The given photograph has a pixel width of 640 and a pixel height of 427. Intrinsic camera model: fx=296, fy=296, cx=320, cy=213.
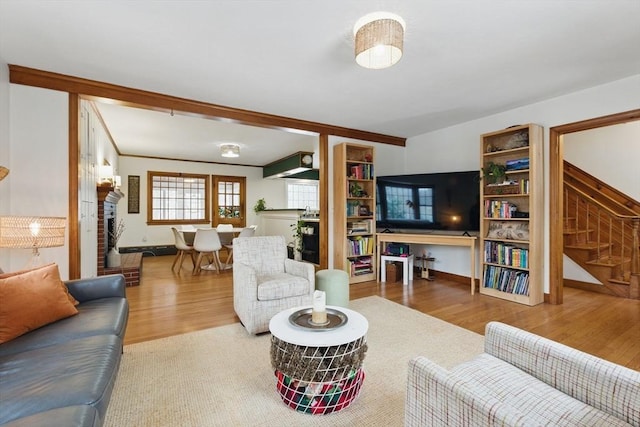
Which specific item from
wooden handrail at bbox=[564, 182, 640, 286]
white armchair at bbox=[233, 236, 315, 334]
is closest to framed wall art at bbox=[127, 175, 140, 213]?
white armchair at bbox=[233, 236, 315, 334]

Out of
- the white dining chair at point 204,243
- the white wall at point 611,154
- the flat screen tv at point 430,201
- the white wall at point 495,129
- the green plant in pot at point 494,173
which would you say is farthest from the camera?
the white dining chair at point 204,243

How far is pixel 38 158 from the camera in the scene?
106 inches

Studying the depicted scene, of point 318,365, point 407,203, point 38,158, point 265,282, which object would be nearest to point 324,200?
point 407,203

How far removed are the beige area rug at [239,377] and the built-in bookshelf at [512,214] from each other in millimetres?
1390

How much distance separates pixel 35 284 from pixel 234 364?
132 centimetres

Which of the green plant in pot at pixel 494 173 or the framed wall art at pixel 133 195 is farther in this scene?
the framed wall art at pixel 133 195

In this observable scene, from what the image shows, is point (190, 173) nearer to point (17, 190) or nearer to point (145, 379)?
point (17, 190)

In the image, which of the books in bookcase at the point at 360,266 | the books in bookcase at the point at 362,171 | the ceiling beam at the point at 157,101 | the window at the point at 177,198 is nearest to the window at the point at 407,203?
the books in bookcase at the point at 362,171

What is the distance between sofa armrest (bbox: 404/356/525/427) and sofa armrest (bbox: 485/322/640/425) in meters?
0.40

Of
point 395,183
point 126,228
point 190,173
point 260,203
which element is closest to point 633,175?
point 395,183

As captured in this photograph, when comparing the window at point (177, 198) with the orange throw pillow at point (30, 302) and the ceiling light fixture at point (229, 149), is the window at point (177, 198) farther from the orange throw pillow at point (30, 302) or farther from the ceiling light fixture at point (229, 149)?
the orange throw pillow at point (30, 302)

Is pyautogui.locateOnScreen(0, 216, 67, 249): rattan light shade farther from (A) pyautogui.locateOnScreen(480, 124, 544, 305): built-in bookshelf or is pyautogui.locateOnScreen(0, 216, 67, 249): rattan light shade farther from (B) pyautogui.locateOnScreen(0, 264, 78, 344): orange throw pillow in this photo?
(A) pyautogui.locateOnScreen(480, 124, 544, 305): built-in bookshelf

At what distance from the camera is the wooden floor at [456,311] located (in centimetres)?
257

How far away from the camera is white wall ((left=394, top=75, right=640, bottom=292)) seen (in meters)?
3.00
